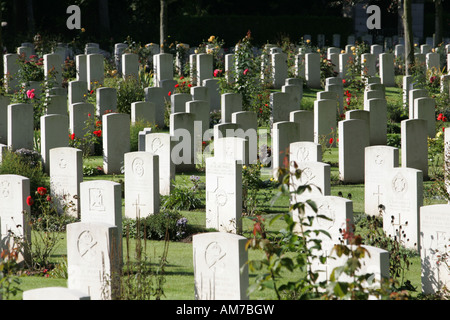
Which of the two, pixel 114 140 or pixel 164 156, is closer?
pixel 164 156

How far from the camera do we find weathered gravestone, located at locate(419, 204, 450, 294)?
782 cm

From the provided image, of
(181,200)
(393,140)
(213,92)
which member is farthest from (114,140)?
(213,92)

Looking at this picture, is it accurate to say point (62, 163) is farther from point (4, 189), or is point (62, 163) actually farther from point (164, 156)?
point (4, 189)

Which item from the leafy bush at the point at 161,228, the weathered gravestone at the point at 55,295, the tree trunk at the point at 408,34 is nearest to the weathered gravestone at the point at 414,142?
the leafy bush at the point at 161,228

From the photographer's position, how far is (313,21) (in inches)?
1490

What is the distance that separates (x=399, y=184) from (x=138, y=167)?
339 centimetres

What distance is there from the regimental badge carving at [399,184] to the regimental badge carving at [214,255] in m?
3.47

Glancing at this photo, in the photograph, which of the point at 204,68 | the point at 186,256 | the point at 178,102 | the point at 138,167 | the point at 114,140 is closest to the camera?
the point at 186,256

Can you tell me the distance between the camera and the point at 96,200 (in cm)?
943

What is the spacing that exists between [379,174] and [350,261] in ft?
18.2

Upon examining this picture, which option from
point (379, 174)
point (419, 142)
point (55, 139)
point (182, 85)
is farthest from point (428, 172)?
point (182, 85)

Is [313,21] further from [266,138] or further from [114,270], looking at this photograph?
[114,270]

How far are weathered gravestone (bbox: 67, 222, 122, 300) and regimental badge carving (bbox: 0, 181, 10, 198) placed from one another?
200 centimetres

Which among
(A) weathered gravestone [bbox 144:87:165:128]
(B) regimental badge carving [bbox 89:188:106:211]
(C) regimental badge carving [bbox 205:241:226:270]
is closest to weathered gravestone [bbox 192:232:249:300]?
(C) regimental badge carving [bbox 205:241:226:270]
